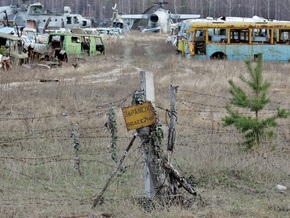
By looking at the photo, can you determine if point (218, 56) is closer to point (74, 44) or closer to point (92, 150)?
point (74, 44)

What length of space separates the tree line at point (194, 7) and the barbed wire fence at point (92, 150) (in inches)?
2384

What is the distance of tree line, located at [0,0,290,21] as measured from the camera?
7519cm

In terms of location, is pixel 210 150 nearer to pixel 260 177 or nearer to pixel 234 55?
pixel 260 177

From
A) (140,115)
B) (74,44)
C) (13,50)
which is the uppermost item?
(140,115)

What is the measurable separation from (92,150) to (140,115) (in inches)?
131

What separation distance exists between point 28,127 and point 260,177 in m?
4.95

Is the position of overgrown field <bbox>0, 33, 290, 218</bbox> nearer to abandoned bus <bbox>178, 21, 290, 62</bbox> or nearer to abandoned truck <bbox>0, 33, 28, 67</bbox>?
abandoned truck <bbox>0, 33, 28, 67</bbox>

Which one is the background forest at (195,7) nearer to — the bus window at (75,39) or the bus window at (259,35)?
the bus window at (259,35)

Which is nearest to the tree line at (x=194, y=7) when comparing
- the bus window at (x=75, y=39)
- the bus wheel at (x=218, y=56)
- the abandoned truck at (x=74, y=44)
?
the abandoned truck at (x=74, y=44)

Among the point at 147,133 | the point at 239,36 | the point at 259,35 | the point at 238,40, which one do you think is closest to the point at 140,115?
the point at 147,133

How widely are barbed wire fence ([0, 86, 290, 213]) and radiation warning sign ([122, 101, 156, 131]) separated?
61 cm

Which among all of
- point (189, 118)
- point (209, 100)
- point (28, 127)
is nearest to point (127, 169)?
point (28, 127)

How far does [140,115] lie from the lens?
5453 millimetres

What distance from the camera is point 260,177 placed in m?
6.83
